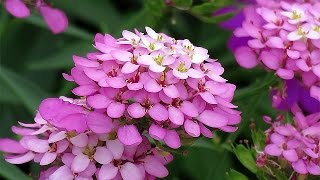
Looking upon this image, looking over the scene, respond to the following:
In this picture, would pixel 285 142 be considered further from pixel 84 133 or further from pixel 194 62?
pixel 84 133

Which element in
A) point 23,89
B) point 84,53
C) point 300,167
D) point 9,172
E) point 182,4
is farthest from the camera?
point 84,53

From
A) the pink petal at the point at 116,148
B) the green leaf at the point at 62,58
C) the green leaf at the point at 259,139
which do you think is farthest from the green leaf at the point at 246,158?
the green leaf at the point at 62,58

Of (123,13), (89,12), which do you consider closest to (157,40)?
(89,12)

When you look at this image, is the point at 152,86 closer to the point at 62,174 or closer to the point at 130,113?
the point at 130,113

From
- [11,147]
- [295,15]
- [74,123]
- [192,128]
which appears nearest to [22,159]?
[11,147]

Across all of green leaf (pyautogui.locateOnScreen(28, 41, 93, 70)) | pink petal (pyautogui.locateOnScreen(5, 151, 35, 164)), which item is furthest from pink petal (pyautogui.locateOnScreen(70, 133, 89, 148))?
green leaf (pyautogui.locateOnScreen(28, 41, 93, 70))

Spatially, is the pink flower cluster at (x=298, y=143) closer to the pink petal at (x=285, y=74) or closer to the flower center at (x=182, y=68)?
the pink petal at (x=285, y=74)
